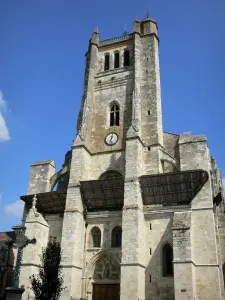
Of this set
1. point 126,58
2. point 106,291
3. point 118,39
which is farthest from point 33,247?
point 118,39

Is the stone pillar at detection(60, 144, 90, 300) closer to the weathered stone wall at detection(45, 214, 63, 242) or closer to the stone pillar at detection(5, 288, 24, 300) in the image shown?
the weathered stone wall at detection(45, 214, 63, 242)

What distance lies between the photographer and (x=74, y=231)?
1956cm

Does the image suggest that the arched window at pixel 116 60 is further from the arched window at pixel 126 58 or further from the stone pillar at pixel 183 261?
the stone pillar at pixel 183 261

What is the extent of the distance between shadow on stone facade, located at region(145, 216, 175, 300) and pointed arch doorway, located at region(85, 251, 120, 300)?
199 centimetres

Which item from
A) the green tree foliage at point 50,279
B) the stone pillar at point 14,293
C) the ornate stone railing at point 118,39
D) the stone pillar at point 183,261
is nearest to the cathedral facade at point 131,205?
the stone pillar at point 183,261

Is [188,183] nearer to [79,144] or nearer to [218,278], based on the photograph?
[218,278]

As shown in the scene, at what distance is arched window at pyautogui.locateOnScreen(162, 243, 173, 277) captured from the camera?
18344 millimetres

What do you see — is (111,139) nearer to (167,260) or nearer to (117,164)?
(117,164)

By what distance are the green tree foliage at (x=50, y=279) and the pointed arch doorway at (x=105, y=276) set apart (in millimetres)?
2328

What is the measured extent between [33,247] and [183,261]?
30.8ft

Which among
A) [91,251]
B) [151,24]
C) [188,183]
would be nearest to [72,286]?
[91,251]

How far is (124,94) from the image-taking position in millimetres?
24891

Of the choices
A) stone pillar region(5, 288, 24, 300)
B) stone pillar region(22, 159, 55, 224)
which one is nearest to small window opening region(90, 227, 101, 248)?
stone pillar region(22, 159, 55, 224)

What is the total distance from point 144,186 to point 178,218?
2.87 metres
